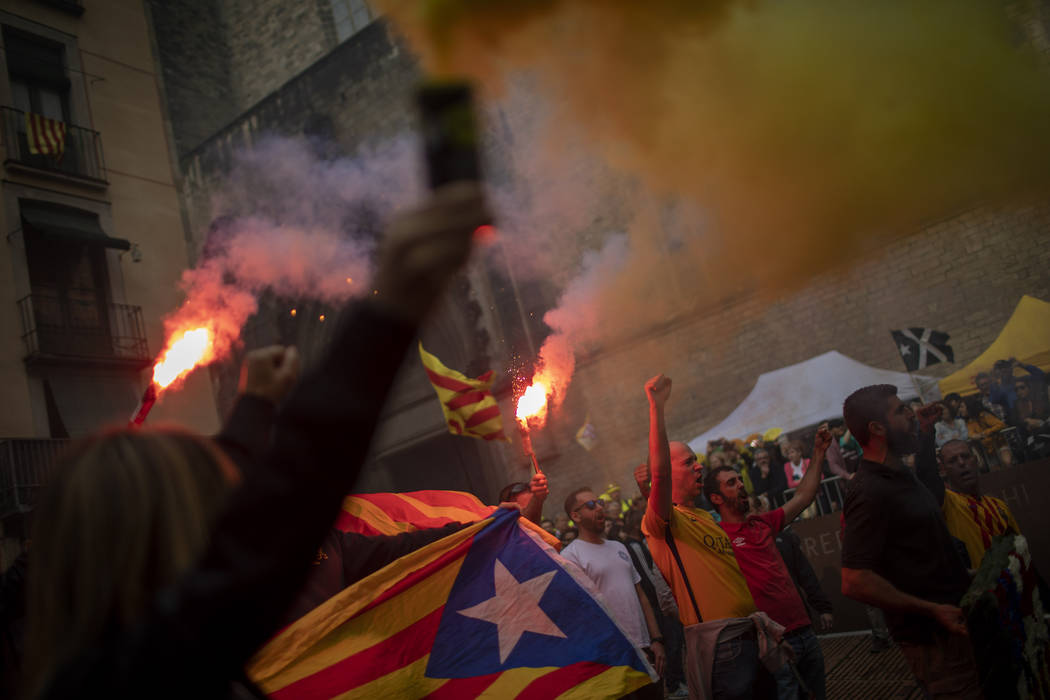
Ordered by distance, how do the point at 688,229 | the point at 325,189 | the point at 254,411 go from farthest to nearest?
1. the point at 325,189
2. the point at 688,229
3. the point at 254,411

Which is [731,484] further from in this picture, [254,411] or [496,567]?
A: [254,411]

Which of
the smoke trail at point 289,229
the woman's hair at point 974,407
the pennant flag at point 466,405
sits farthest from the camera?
the smoke trail at point 289,229

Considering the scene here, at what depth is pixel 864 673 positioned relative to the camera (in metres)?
6.18

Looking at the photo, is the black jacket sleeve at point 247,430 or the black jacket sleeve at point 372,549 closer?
the black jacket sleeve at point 247,430

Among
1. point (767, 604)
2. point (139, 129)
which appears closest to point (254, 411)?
point (767, 604)

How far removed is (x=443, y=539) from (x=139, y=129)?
597 inches

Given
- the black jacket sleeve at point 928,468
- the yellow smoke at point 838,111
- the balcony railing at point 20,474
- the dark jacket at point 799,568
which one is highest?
the yellow smoke at point 838,111

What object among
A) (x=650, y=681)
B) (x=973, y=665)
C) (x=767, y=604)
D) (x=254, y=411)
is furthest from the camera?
(x=767, y=604)

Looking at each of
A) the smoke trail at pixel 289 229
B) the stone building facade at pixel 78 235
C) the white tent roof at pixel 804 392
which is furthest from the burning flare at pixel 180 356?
the smoke trail at pixel 289 229

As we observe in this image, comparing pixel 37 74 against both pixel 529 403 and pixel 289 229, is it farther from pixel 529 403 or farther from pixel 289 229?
pixel 529 403

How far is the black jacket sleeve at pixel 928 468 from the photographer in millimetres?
4176

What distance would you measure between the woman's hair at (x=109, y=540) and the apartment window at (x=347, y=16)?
18320 millimetres

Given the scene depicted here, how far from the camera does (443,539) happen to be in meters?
3.79

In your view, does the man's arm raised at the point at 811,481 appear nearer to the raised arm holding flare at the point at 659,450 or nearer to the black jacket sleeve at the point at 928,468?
the black jacket sleeve at the point at 928,468
